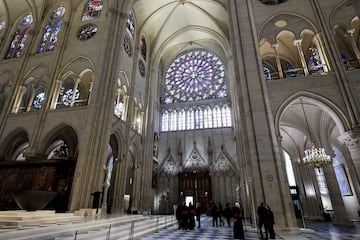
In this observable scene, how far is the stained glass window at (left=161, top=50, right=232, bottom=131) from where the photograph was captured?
74.5 ft

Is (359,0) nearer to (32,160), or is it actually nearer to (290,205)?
(290,205)

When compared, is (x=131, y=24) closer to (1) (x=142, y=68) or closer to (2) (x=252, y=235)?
(1) (x=142, y=68)

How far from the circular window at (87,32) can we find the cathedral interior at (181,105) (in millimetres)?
97

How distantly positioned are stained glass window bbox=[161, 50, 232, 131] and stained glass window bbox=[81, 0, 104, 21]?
36.6ft

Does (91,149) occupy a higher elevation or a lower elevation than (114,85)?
lower

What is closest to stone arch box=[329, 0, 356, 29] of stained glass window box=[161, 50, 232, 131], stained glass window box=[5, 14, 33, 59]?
stained glass window box=[161, 50, 232, 131]

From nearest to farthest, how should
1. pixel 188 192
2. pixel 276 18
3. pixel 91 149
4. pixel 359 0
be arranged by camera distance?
pixel 359 0 < pixel 91 149 < pixel 276 18 < pixel 188 192

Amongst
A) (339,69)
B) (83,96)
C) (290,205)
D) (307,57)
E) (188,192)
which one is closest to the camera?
(290,205)

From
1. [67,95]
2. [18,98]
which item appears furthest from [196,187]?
[18,98]

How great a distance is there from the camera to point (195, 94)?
24.1 m

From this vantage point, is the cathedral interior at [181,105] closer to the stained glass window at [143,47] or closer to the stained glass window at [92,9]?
the stained glass window at [92,9]

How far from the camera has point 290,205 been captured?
775 centimetres

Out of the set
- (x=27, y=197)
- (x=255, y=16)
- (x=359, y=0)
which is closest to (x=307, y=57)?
(x=255, y=16)

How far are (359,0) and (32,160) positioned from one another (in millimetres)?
16364
